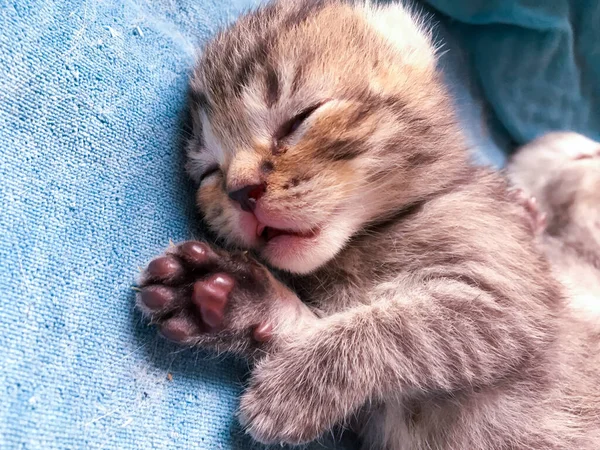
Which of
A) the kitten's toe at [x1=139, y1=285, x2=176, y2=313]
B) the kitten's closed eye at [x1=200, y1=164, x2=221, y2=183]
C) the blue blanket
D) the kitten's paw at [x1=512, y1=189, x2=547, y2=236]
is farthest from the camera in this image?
the kitten's paw at [x1=512, y1=189, x2=547, y2=236]

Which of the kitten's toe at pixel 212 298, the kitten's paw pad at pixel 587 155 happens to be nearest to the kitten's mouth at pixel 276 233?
the kitten's toe at pixel 212 298

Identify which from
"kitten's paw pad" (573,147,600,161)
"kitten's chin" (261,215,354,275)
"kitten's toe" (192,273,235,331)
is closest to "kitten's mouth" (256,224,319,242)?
"kitten's chin" (261,215,354,275)

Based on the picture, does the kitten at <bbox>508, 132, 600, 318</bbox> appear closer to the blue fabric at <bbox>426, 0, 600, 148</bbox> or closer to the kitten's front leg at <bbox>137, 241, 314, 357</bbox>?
the blue fabric at <bbox>426, 0, 600, 148</bbox>

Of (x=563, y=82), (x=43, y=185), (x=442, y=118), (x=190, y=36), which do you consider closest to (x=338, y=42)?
(x=442, y=118)

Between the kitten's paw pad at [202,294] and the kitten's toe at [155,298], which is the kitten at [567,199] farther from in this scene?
the kitten's toe at [155,298]

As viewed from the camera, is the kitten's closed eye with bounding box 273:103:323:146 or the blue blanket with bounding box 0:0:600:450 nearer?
the blue blanket with bounding box 0:0:600:450

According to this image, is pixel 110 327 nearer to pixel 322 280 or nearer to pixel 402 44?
pixel 322 280
